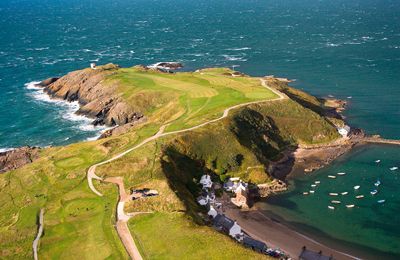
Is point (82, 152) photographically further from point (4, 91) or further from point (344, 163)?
point (4, 91)

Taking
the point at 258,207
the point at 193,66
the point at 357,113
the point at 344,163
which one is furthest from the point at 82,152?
the point at 193,66

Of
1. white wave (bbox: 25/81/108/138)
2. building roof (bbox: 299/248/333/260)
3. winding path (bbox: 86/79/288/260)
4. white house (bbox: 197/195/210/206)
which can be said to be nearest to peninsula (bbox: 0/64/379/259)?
winding path (bbox: 86/79/288/260)

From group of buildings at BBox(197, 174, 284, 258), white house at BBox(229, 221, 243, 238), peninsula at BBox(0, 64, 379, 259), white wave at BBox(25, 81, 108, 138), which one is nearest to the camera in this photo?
peninsula at BBox(0, 64, 379, 259)

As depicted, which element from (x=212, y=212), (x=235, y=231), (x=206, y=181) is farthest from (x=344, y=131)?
(x=235, y=231)

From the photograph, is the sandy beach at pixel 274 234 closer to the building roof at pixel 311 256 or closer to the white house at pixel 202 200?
the building roof at pixel 311 256

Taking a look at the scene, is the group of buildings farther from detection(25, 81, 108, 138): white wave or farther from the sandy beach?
detection(25, 81, 108, 138): white wave

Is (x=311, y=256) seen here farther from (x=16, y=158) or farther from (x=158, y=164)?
(x=16, y=158)

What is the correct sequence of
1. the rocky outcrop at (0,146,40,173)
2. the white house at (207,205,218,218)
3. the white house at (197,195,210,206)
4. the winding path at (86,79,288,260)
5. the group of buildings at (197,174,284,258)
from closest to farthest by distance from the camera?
1. the winding path at (86,79,288,260)
2. the group of buildings at (197,174,284,258)
3. the white house at (207,205,218,218)
4. the white house at (197,195,210,206)
5. the rocky outcrop at (0,146,40,173)
